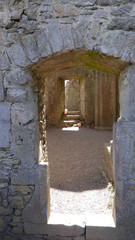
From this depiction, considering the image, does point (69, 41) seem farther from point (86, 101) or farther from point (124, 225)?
point (86, 101)

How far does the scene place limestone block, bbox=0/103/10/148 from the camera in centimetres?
271

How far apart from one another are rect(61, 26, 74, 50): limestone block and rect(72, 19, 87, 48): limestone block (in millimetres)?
48

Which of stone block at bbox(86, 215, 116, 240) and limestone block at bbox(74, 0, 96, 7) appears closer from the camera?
limestone block at bbox(74, 0, 96, 7)

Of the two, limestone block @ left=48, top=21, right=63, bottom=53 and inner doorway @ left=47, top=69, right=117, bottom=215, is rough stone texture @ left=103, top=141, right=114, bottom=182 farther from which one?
limestone block @ left=48, top=21, right=63, bottom=53

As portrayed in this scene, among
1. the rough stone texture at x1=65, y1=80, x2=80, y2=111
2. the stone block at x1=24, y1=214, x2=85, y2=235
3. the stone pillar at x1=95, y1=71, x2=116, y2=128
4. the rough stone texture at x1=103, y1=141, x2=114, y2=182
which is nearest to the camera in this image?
the stone block at x1=24, y1=214, x2=85, y2=235

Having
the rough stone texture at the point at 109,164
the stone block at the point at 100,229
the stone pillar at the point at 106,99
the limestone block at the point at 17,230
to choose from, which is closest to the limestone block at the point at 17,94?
the limestone block at the point at 17,230

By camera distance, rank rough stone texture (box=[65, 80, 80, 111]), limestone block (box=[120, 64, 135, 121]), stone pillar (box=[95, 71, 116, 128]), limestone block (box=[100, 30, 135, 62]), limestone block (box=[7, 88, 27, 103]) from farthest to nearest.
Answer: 1. rough stone texture (box=[65, 80, 80, 111])
2. stone pillar (box=[95, 71, 116, 128])
3. limestone block (box=[7, 88, 27, 103])
4. limestone block (box=[120, 64, 135, 121])
5. limestone block (box=[100, 30, 135, 62])

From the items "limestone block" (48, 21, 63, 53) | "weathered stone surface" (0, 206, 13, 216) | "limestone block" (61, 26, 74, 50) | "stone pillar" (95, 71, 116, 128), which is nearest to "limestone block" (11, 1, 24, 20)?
"limestone block" (48, 21, 63, 53)

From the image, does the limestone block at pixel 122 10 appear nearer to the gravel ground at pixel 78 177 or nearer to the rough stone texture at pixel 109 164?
the rough stone texture at pixel 109 164

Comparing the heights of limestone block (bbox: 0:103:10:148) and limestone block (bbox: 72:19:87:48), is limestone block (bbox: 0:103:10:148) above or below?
below

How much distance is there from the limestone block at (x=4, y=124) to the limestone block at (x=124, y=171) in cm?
141

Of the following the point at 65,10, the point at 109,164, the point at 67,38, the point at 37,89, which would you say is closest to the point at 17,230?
the point at 37,89

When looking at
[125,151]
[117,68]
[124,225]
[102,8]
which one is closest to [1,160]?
[125,151]

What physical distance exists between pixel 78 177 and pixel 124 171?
8.07 ft
